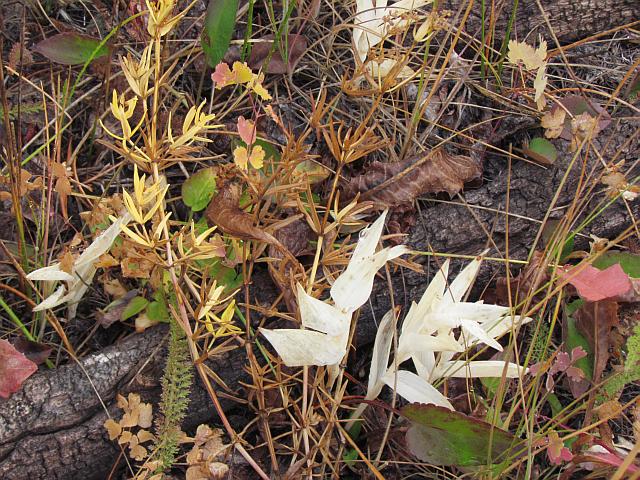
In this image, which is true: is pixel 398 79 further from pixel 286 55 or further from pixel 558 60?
pixel 558 60

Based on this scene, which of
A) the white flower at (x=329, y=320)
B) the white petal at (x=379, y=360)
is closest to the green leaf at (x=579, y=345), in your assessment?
the white petal at (x=379, y=360)

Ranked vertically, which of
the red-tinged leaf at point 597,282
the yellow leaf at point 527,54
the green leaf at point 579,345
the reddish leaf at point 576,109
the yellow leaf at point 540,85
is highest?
the yellow leaf at point 527,54

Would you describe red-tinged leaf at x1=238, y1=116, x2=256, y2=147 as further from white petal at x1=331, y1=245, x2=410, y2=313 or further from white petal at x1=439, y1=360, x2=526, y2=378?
white petal at x1=439, y1=360, x2=526, y2=378

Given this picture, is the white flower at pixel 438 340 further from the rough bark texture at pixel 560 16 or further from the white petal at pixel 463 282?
the rough bark texture at pixel 560 16

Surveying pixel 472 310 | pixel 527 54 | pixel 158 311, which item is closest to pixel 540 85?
pixel 527 54

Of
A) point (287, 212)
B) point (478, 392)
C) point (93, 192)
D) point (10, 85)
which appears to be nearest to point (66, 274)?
point (93, 192)

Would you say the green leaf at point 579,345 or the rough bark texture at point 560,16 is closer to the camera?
the green leaf at point 579,345

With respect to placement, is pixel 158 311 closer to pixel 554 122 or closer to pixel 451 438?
pixel 451 438
